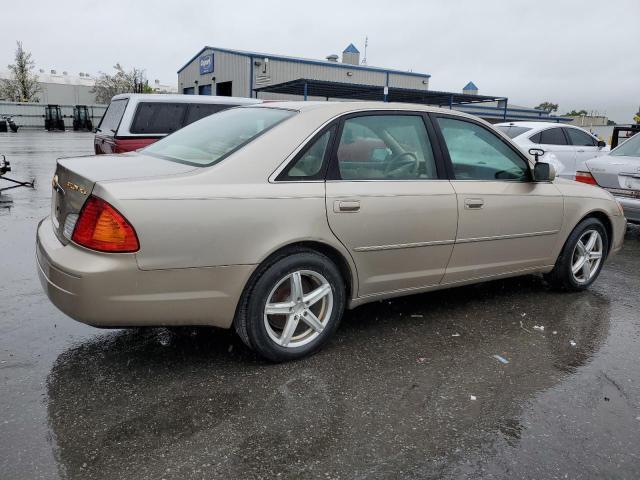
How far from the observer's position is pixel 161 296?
282 centimetres

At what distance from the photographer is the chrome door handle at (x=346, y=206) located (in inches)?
129

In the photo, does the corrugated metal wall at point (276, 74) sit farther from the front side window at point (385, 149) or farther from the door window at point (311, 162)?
the door window at point (311, 162)

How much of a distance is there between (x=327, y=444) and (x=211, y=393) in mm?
755

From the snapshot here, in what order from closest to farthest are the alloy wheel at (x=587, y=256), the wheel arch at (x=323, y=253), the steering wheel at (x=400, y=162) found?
the wheel arch at (x=323, y=253)
the steering wheel at (x=400, y=162)
the alloy wheel at (x=587, y=256)

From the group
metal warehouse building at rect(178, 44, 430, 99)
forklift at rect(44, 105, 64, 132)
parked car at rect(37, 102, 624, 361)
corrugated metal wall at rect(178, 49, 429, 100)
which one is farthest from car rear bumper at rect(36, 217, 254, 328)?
forklift at rect(44, 105, 64, 132)

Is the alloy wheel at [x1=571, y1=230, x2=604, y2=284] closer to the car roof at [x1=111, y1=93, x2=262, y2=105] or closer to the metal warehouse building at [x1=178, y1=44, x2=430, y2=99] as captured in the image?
the car roof at [x1=111, y1=93, x2=262, y2=105]

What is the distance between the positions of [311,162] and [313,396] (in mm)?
1370

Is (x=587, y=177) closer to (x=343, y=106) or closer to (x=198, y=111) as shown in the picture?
(x=343, y=106)

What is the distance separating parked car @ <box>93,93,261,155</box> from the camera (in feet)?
27.9

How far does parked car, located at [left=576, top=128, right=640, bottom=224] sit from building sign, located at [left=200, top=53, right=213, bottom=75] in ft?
97.9

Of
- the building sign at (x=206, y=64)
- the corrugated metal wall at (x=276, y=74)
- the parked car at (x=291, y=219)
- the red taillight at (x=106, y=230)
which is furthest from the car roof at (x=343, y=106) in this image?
A: the building sign at (x=206, y=64)

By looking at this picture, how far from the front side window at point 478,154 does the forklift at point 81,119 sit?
40766mm

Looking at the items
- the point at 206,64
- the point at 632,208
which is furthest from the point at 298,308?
the point at 206,64

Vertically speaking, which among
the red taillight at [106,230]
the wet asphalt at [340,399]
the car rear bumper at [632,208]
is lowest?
the wet asphalt at [340,399]
